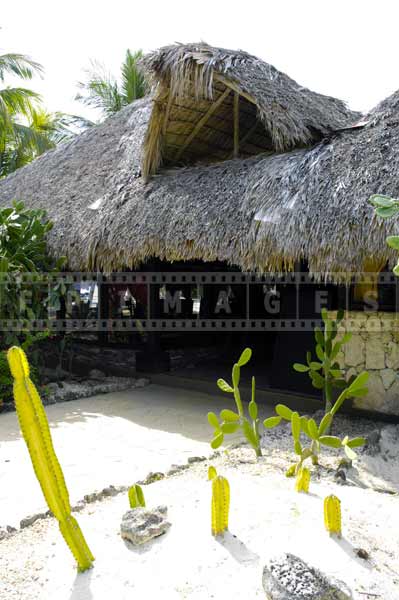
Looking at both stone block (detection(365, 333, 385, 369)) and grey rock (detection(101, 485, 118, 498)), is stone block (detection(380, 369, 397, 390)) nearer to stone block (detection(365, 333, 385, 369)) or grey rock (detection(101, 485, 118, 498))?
stone block (detection(365, 333, 385, 369))

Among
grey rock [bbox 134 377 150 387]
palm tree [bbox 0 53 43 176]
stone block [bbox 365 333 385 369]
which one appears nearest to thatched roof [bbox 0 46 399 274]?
stone block [bbox 365 333 385 369]

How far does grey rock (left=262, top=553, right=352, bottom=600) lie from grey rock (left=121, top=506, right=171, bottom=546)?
0.58 meters

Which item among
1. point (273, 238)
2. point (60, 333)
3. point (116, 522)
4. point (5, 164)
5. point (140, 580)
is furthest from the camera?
point (5, 164)

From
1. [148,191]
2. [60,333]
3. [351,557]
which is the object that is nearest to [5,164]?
[60,333]

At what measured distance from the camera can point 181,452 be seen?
3.93m

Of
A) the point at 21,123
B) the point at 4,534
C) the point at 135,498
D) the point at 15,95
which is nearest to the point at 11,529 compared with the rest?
the point at 4,534

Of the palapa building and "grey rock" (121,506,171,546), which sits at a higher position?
the palapa building

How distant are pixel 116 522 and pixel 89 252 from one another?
160 inches

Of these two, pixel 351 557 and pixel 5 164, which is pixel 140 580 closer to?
pixel 351 557

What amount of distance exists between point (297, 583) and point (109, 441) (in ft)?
9.17

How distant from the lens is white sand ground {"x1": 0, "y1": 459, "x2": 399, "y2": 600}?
1.89 m

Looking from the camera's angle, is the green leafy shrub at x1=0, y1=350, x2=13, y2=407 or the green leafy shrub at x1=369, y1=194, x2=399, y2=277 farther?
the green leafy shrub at x1=0, y1=350, x2=13, y2=407

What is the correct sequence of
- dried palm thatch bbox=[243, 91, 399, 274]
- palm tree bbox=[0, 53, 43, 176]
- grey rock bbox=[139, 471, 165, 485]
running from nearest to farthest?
grey rock bbox=[139, 471, 165, 485] → dried palm thatch bbox=[243, 91, 399, 274] → palm tree bbox=[0, 53, 43, 176]

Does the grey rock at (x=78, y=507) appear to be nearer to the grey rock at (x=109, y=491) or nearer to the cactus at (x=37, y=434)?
the grey rock at (x=109, y=491)
